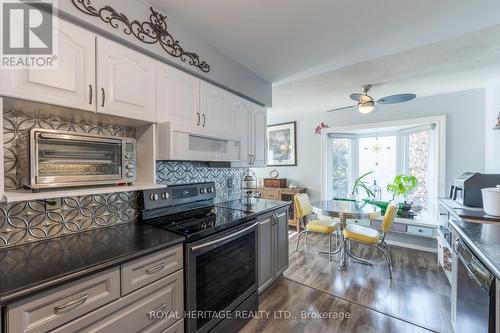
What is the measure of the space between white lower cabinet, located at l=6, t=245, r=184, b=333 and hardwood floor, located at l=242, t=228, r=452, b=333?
0.88 meters

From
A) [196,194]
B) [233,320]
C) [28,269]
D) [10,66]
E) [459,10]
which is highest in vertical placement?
[459,10]

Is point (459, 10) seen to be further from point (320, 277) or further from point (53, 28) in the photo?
point (320, 277)

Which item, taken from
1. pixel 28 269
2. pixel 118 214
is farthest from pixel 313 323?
pixel 28 269

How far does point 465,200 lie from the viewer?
7.40 ft

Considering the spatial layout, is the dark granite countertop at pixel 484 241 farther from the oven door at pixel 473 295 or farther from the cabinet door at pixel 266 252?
the cabinet door at pixel 266 252

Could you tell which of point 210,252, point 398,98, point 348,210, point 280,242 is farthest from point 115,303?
point 398,98

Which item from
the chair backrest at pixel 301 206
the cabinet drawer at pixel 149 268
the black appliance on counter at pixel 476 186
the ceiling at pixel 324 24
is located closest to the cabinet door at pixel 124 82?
the ceiling at pixel 324 24

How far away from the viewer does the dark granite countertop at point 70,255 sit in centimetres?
84

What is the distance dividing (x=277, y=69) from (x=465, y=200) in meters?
2.38

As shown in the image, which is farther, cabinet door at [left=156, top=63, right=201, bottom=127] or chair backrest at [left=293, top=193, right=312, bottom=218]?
chair backrest at [left=293, top=193, right=312, bottom=218]

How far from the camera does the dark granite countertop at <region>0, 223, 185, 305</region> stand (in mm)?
838

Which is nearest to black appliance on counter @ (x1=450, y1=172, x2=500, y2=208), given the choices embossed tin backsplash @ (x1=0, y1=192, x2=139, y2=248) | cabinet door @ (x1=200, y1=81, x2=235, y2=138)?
cabinet door @ (x1=200, y1=81, x2=235, y2=138)

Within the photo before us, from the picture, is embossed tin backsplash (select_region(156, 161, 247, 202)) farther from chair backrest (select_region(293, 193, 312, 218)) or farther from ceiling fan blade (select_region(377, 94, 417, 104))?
ceiling fan blade (select_region(377, 94, 417, 104))

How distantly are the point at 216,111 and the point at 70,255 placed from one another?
4.80 feet
